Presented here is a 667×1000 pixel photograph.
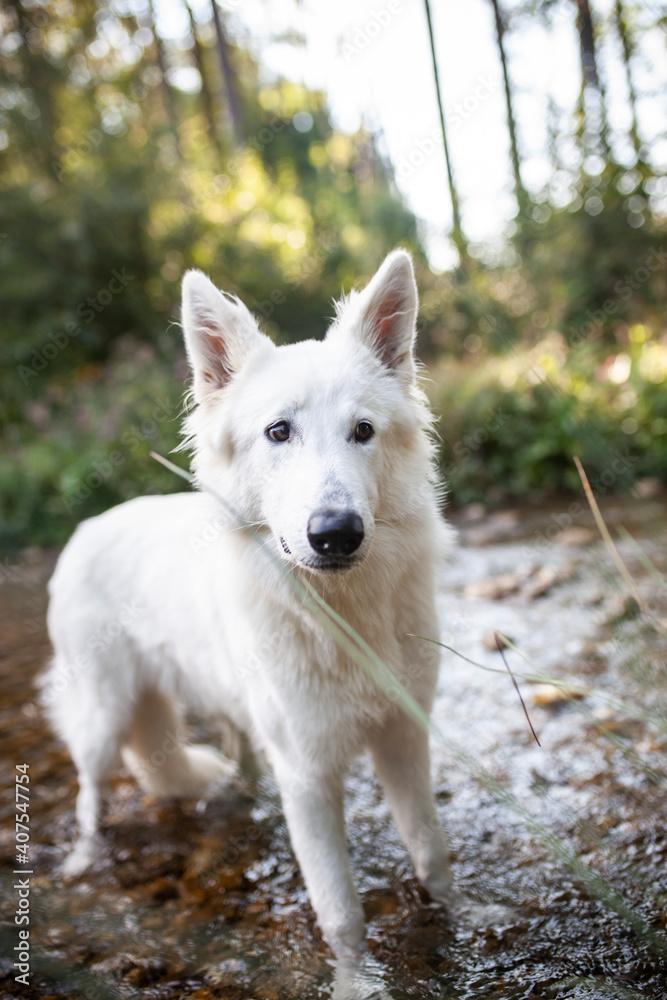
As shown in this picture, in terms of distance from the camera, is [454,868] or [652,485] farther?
[652,485]

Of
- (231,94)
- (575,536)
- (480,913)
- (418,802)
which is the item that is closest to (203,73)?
(231,94)

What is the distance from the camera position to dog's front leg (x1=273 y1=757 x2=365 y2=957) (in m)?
2.33

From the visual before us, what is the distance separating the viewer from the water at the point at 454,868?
2154 millimetres

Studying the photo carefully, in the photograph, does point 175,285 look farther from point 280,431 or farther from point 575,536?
point 280,431

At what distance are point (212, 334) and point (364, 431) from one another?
81 cm

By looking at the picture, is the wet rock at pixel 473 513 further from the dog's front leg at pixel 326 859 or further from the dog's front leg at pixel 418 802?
the dog's front leg at pixel 326 859

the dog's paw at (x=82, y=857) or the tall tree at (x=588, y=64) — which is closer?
the dog's paw at (x=82, y=857)

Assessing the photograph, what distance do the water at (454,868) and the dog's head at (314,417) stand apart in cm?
89

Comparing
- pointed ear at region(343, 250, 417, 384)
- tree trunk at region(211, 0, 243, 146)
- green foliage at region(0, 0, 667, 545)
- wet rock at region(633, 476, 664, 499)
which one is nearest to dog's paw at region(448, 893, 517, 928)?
pointed ear at region(343, 250, 417, 384)

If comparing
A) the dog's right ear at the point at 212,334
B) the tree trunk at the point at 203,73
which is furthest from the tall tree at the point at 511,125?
the dog's right ear at the point at 212,334

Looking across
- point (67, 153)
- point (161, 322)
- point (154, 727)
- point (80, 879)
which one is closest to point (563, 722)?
point (154, 727)

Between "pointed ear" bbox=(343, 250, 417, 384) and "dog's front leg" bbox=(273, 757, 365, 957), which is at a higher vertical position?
"pointed ear" bbox=(343, 250, 417, 384)

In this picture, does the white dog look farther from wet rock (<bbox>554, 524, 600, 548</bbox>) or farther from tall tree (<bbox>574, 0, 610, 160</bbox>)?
tall tree (<bbox>574, 0, 610, 160</bbox>)

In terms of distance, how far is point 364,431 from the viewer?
2.35m
